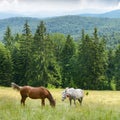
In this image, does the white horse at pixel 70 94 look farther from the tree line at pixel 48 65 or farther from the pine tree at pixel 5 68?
the pine tree at pixel 5 68

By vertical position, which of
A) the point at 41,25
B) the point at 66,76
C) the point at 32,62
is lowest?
the point at 66,76

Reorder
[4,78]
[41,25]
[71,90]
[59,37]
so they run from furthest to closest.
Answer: [59,37] < [4,78] < [41,25] < [71,90]

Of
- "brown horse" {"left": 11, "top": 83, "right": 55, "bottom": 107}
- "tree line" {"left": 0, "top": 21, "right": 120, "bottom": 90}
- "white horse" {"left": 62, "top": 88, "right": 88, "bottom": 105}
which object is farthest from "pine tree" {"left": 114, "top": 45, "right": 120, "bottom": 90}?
"brown horse" {"left": 11, "top": 83, "right": 55, "bottom": 107}

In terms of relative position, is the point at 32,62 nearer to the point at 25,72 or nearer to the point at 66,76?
the point at 25,72

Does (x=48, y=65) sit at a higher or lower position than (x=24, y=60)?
lower

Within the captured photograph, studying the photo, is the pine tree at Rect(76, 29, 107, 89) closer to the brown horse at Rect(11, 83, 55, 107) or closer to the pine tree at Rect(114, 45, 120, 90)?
Answer: the pine tree at Rect(114, 45, 120, 90)

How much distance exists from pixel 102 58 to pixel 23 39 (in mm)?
16859

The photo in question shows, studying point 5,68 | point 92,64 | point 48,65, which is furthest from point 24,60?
point 92,64

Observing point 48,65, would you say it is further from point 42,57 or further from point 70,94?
point 70,94

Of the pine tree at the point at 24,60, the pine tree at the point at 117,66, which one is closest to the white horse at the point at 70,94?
the pine tree at the point at 24,60

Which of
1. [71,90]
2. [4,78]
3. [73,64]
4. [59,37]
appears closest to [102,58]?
[73,64]

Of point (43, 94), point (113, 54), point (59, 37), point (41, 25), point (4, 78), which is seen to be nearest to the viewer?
point (43, 94)

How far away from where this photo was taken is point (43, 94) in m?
16.8

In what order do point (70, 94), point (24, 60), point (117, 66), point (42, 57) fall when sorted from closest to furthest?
point (70, 94)
point (42, 57)
point (24, 60)
point (117, 66)
